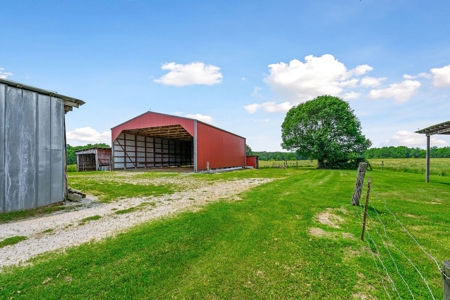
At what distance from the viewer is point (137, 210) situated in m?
6.75

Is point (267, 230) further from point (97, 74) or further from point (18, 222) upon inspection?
point (97, 74)

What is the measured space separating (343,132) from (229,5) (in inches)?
969

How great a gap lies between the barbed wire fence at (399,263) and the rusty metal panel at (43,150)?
9545 millimetres

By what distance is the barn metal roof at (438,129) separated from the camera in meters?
12.3

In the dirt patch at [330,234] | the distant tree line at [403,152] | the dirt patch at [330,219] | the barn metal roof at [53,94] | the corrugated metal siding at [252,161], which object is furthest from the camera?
the distant tree line at [403,152]

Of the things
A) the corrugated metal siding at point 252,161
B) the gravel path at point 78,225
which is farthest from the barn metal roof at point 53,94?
the corrugated metal siding at point 252,161

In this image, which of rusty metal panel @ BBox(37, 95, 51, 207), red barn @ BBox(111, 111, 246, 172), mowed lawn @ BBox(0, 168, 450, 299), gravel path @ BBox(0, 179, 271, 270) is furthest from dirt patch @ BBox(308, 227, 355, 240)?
red barn @ BBox(111, 111, 246, 172)

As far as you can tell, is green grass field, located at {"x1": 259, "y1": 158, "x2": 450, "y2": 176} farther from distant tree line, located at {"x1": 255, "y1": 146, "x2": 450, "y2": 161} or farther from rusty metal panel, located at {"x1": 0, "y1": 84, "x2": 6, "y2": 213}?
distant tree line, located at {"x1": 255, "y1": 146, "x2": 450, "y2": 161}

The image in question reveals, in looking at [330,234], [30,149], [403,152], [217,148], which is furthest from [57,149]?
[403,152]

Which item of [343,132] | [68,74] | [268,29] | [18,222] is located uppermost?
[268,29]

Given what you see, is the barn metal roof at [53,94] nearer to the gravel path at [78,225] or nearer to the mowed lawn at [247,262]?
the gravel path at [78,225]

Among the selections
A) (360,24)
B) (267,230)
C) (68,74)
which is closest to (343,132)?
(360,24)

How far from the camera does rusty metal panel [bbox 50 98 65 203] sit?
7449mm

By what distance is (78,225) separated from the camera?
538cm
